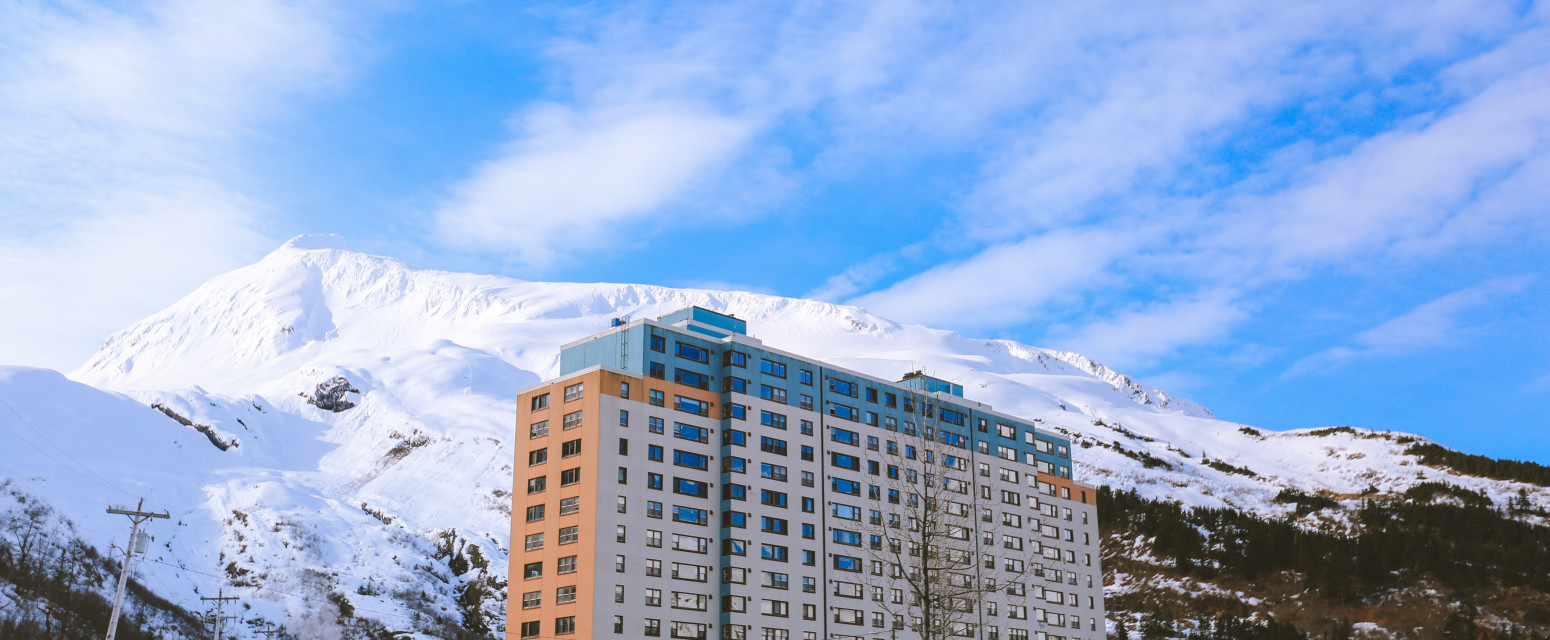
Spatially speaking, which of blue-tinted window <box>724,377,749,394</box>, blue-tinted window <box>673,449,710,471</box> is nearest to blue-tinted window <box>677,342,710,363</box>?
blue-tinted window <box>724,377,749,394</box>

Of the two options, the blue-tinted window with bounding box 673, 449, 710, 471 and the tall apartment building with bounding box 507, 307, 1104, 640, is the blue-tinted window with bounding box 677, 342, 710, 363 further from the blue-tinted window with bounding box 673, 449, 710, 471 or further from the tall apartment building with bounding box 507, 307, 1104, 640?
the blue-tinted window with bounding box 673, 449, 710, 471

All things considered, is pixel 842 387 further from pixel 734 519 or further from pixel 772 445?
pixel 734 519

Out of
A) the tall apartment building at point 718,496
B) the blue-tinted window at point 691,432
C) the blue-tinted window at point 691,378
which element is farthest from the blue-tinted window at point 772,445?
the blue-tinted window at point 691,378

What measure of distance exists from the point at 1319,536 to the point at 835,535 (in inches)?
4319

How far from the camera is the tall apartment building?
99.2m

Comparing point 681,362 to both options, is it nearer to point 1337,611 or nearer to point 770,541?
point 770,541

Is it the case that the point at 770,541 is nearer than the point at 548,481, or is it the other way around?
the point at 548,481

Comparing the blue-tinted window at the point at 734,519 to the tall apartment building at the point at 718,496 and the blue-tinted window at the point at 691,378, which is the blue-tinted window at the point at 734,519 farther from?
the blue-tinted window at the point at 691,378

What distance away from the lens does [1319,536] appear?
630 feet

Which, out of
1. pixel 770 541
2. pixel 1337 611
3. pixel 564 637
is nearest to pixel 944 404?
pixel 770 541

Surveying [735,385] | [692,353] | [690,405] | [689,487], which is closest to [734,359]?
[735,385]

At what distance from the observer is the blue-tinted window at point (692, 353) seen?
364 ft

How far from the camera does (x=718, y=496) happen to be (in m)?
109

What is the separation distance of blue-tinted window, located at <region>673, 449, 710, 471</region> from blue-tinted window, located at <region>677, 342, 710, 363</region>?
896 centimetres
